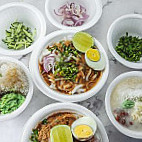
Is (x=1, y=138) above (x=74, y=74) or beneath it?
beneath

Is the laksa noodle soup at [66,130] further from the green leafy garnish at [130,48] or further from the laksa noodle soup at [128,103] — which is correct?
the green leafy garnish at [130,48]

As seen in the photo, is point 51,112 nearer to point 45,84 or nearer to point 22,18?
point 45,84

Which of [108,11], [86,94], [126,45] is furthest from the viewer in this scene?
[108,11]

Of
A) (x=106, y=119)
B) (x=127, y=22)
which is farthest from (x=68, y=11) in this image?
(x=106, y=119)

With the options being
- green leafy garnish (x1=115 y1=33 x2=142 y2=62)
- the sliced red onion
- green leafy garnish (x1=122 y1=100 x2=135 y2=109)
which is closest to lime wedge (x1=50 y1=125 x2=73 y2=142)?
green leafy garnish (x1=122 y1=100 x2=135 y2=109)

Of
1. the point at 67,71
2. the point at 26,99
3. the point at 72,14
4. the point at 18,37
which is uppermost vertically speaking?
the point at 72,14

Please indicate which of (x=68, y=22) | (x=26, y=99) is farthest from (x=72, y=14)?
(x=26, y=99)

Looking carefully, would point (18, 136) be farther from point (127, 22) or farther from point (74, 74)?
point (127, 22)
